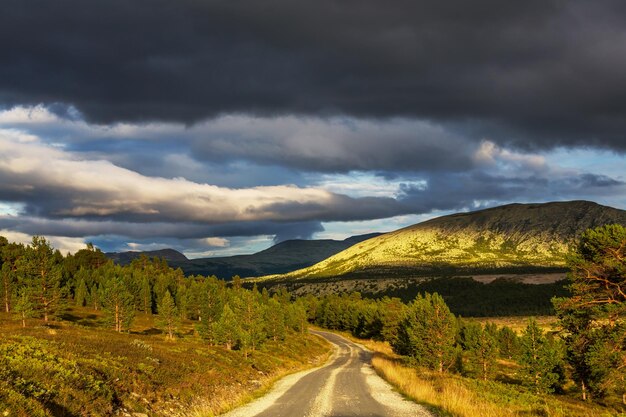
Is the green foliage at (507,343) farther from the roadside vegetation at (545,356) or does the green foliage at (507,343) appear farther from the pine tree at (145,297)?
the pine tree at (145,297)

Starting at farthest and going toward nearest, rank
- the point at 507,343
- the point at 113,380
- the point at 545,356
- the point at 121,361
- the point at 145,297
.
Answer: the point at 145,297, the point at 507,343, the point at 545,356, the point at 121,361, the point at 113,380

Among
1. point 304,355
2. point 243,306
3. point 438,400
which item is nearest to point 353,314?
point 304,355

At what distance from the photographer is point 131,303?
103688 millimetres

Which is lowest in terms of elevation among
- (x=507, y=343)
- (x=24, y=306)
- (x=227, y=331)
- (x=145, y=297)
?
(x=507, y=343)

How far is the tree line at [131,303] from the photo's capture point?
222 feet

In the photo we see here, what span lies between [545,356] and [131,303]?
90196mm

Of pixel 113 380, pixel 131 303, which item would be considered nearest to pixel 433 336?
pixel 113 380

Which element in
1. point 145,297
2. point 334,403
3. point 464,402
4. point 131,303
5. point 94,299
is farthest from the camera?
point 145,297

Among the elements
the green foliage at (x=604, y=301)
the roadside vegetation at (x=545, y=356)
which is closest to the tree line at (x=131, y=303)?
the roadside vegetation at (x=545, y=356)

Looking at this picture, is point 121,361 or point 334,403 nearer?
point 334,403

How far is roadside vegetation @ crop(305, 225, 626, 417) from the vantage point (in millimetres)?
26797

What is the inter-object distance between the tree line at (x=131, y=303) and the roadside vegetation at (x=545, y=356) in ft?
74.6

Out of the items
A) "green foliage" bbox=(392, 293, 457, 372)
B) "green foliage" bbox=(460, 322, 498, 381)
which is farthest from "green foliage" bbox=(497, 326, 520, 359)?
"green foliage" bbox=(392, 293, 457, 372)

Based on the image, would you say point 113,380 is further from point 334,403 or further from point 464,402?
point 464,402
